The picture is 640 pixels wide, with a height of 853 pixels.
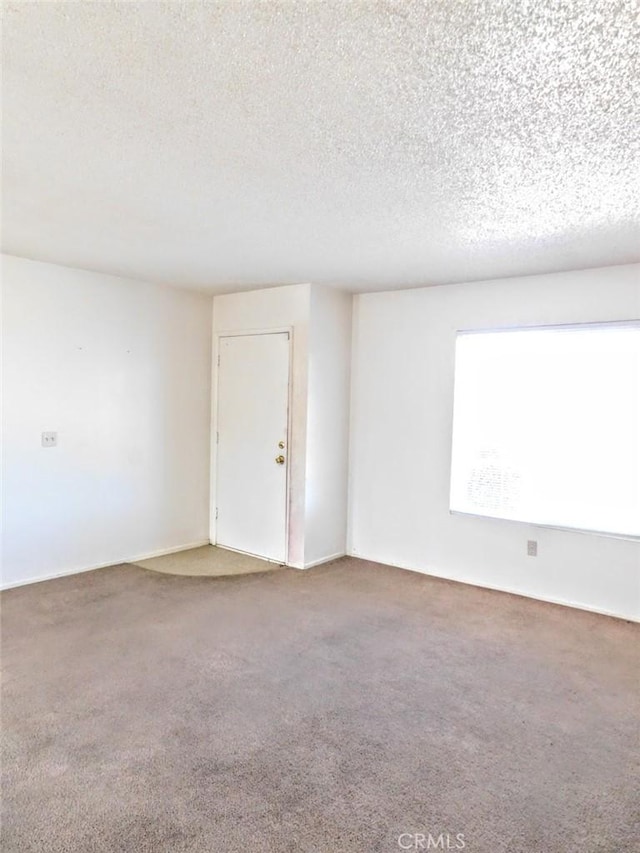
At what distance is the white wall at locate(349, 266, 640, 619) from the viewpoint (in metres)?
3.72

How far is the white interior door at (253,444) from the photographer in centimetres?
468

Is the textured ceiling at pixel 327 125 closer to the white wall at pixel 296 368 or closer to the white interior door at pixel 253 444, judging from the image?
the white wall at pixel 296 368

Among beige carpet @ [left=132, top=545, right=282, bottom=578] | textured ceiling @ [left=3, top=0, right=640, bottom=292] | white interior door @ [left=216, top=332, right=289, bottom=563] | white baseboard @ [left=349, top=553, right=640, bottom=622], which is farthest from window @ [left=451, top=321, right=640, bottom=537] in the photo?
beige carpet @ [left=132, top=545, right=282, bottom=578]

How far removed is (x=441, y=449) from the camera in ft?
14.6

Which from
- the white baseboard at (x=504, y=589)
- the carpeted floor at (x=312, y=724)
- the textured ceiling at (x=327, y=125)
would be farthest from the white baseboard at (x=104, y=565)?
the textured ceiling at (x=327, y=125)

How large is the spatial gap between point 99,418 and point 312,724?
9.98ft

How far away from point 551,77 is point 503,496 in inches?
122

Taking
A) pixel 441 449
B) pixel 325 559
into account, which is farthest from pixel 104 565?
pixel 441 449

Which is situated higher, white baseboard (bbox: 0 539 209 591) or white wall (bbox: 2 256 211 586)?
white wall (bbox: 2 256 211 586)

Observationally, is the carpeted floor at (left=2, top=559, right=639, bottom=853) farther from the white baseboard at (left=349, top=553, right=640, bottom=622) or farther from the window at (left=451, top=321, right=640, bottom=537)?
the window at (left=451, top=321, right=640, bottom=537)

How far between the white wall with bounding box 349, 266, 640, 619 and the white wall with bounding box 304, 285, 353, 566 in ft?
0.39

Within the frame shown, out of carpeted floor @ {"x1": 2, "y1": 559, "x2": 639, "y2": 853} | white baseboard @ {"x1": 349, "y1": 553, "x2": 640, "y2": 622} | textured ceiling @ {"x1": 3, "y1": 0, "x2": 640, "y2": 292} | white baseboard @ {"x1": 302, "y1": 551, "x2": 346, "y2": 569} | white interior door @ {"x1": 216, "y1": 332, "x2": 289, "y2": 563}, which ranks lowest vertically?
carpeted floor @ {"x1": 2, "y1": 559, "x2": 639, "y2": 853}

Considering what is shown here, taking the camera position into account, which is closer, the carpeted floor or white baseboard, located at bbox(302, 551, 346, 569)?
the carpeted floor

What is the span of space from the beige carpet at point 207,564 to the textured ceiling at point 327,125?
2593mm
